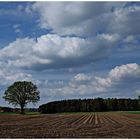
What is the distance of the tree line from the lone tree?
38.3 metres

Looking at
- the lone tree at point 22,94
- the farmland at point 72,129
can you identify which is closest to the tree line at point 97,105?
the lone tree at point 22,94

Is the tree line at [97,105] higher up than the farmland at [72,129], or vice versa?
the tree line at [97,105]

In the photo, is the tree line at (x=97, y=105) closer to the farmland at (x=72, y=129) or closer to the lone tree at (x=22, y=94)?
the lone tree at (x=22, y=94)

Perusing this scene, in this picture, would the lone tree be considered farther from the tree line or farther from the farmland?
the farmland

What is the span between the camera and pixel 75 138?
20.1 m

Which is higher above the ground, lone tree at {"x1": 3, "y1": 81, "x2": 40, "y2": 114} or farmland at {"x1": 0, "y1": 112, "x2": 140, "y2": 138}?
lone tree at {"x1": 3, "y1": 81, "x2": 40, "y2": 114}

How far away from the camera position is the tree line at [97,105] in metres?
132

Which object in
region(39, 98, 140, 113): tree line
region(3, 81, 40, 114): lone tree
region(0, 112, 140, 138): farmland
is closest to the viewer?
region(0, 112, 140, 138): farmland

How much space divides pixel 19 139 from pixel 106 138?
5270 millimetres

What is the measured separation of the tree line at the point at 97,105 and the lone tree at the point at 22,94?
126 feet

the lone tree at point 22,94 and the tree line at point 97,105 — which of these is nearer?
the lone tree at point 22,94

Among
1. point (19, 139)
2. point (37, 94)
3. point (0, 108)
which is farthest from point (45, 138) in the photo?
point (0, 108)

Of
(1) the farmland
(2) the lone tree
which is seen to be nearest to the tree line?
(2) the lone tree

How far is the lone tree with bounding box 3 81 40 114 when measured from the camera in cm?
9101
